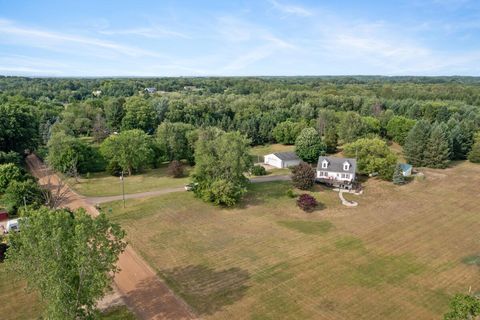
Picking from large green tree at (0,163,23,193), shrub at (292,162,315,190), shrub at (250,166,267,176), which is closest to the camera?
large green tree at (0,163,23,193)

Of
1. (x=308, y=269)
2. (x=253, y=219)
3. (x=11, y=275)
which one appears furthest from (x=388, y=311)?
(x=11, y=275)

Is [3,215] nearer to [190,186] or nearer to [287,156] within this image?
[190,186]

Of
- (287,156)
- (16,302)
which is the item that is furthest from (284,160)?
(16,302)

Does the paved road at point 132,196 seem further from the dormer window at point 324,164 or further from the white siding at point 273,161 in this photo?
the white siding at point 273,161

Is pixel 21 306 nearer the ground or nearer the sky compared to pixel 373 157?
nearer the ground

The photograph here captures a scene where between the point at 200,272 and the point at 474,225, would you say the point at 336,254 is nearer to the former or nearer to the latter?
the point at 200,272

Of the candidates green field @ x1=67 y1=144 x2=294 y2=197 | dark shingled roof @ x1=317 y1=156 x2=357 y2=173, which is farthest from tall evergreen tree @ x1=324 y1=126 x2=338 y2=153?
dark shingled roof @ x1=317 y1=156 x2=357 y2=173

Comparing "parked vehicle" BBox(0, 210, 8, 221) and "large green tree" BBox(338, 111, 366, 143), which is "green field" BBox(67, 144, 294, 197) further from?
"large green tree" BBox(338, 111, 366, 143)
